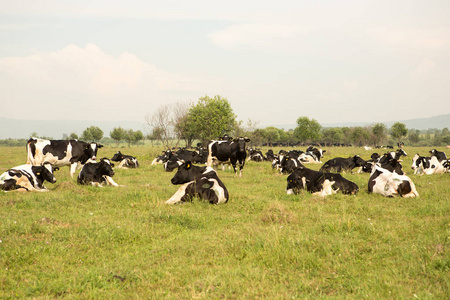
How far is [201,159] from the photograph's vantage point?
26859mm

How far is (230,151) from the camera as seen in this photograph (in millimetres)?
19781

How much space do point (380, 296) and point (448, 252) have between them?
2.08m

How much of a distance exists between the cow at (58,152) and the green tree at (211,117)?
34485 mm

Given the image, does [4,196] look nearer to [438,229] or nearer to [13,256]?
[13,256]

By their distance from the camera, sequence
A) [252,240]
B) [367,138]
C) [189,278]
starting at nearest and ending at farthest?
[189,278] → [252,240] → [367,138]

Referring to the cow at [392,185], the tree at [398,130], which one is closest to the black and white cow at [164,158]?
the cow at [392,185]

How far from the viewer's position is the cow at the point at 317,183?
39.3 feet

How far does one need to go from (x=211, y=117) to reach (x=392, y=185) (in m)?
42.2

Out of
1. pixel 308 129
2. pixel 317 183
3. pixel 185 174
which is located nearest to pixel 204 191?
pixel 185 174

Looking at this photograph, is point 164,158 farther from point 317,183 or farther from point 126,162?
point 317,183

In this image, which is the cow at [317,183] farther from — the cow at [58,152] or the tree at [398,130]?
the tree at [398,130]

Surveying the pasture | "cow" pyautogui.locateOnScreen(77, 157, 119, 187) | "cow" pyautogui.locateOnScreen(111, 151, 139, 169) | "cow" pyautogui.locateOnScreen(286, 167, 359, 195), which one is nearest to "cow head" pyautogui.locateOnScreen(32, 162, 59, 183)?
"cow" pyautogui.locateOnScreen(77, 157, 119, 187)

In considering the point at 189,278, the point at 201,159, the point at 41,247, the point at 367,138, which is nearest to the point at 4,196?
the point at 41,247

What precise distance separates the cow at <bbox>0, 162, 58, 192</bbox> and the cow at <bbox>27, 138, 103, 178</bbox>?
9.82 feet
